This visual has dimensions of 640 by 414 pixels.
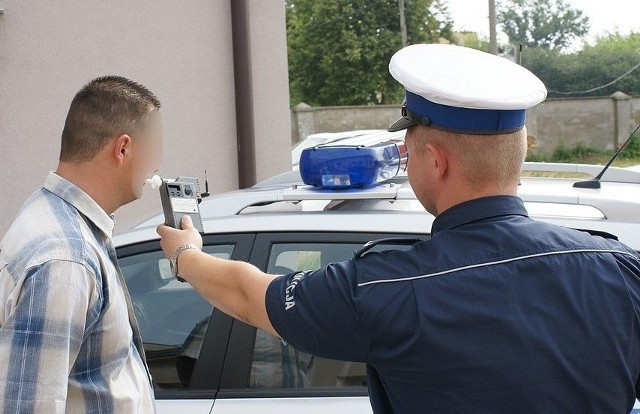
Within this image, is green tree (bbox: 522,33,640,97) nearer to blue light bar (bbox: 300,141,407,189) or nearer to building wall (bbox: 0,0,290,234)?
building wall (bbox: 0,0,290,234)

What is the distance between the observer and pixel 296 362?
2.91m

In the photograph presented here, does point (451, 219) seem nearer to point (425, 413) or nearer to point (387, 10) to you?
point (425, 413)

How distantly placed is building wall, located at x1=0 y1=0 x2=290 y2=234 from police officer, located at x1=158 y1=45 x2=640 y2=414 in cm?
467

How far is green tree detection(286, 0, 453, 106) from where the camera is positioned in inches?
1364

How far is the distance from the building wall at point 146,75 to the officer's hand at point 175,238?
401cm

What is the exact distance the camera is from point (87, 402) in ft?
6.62

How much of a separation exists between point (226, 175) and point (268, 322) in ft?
21.3

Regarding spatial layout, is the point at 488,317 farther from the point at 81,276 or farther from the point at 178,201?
the point at 178,201

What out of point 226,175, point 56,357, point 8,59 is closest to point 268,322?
point 56,357

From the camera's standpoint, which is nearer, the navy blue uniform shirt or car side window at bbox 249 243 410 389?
the navy blue uniform shirt

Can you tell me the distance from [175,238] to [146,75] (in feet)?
18.0

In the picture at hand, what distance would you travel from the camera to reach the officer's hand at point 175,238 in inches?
85.5

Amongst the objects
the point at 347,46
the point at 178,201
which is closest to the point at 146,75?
the point at 178,201

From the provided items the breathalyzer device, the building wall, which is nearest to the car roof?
the breathalyzer device
